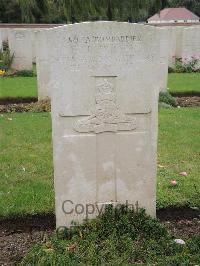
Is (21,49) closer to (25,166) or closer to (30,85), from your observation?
(30,85)

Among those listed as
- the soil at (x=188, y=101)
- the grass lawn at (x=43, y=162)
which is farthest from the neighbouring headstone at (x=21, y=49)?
the grass lawn at (x=43, y=162)

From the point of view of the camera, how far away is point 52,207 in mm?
4312

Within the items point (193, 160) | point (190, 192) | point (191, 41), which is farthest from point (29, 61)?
point (190, 192)

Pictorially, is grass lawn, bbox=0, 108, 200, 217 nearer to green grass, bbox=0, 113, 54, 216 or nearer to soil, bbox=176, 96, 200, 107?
green grass, bbox=0, 113, 54, 216

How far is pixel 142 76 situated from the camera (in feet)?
11.6

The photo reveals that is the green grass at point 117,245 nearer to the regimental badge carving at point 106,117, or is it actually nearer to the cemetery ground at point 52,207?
the cemetery ground at point 52,207

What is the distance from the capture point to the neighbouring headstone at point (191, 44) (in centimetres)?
1653

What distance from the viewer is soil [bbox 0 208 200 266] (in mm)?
3561

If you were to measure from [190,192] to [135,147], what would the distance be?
1.29 metres

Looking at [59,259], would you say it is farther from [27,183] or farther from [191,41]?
[191,41]

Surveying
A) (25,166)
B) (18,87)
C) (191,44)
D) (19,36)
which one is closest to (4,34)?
(19,36)

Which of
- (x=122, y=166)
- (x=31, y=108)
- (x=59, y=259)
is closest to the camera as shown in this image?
(x=59, y=259)

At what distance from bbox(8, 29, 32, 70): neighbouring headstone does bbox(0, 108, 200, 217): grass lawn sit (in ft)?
24.9

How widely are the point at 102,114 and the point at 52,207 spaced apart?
1.24 m
